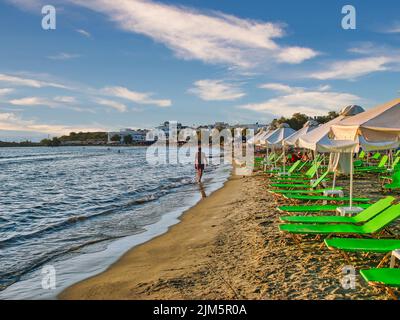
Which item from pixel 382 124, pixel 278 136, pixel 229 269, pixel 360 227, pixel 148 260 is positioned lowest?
pixel 148 260

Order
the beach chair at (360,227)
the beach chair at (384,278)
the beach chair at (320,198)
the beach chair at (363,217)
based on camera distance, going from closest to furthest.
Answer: the beach chair at (384,278) < the beach chair at (360,227) < the beach chair at (363,217) < the beach chair at (320,198)

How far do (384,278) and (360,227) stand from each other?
241 centimetres

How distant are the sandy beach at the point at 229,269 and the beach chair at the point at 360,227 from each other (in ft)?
1.06

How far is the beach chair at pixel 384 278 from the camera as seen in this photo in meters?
3.61

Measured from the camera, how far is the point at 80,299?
5.14 metres

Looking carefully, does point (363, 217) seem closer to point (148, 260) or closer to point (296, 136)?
point (148, 260)

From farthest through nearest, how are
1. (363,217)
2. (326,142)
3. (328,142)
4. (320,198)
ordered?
(320,198) < (328,142) < (326,142) < (363,217)

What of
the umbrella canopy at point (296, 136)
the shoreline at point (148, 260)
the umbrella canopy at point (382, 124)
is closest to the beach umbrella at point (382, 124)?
the umbrella canopy at point (382, 124)

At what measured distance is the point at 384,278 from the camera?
146 inches

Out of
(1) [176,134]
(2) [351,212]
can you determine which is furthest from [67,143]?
(2) [351,212]

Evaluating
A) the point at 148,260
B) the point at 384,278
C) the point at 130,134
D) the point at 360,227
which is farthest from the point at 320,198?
the point at 130,134

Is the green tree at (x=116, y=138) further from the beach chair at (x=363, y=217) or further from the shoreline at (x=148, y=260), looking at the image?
the beach chair at (x=363, y=217)
